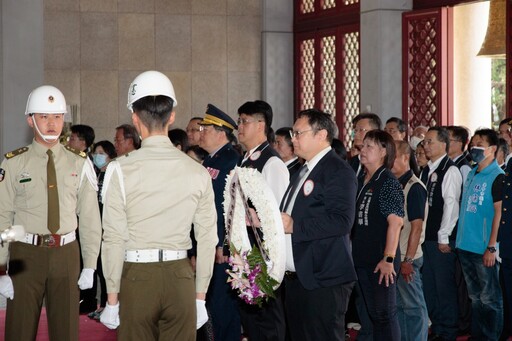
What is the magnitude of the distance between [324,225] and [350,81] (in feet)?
25.1

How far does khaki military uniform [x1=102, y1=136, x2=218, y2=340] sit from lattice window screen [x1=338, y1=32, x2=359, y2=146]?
8.07 metres

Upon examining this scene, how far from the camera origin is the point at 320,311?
521 centimetres

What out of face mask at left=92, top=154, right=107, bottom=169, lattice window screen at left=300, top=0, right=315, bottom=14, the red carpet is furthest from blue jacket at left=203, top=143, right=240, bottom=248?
lattice window screen at left=300, top=0, right=315, bottom=14

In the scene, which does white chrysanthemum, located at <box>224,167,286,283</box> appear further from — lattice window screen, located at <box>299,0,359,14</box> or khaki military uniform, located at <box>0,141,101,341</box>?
lattice window screen, located at <box>299,0,359,14</box>

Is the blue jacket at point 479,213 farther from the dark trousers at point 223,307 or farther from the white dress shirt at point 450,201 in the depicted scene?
the dark trousers at point 223,307

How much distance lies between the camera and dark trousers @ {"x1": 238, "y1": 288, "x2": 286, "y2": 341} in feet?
20.5

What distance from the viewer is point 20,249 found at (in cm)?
566

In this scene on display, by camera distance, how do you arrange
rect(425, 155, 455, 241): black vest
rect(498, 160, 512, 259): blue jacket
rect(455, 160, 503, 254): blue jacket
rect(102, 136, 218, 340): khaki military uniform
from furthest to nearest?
1. rect(425, 155, 455, 241): black vest
2. rect(455, 160, 503, 254): blue jacket
3. rect(498, 160, 512, 259): blue jacket
4. rect(102, 136, 218, 340): khaki military uniform

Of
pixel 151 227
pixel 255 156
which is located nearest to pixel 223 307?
pixel 255 156

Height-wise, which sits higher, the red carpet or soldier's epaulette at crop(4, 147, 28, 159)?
soldier's epaulette at crop(4, 147, 28, 159)

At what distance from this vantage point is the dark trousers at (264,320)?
6.25 meters

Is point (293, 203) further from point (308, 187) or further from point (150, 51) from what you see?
point (150, 51)

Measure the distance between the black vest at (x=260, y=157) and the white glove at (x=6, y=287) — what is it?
1.76m

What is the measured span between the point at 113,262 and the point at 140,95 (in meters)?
0.79
